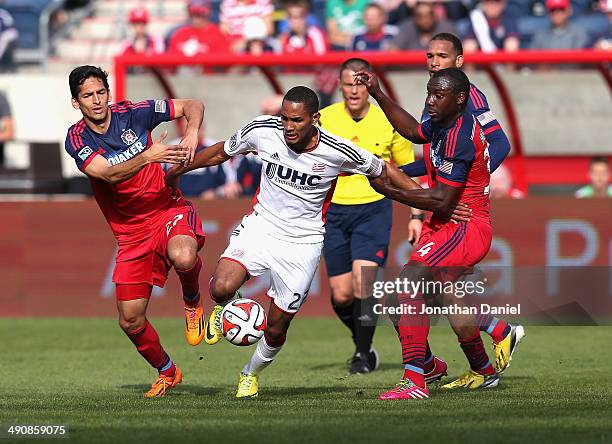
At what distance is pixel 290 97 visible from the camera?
8695 millimetres

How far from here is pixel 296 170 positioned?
8992 millimetres

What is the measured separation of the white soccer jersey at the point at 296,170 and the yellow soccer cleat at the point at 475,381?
5.51 ft

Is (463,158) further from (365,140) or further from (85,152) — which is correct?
(85,152)

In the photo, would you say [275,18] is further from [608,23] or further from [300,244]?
[300,244]

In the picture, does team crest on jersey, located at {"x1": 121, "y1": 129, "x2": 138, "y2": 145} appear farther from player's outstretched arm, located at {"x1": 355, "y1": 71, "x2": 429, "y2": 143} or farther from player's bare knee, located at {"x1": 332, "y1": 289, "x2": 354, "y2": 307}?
player's bare knee, located at {"x1": 332, "y1": 289, "x2": 354, "y2": 307}

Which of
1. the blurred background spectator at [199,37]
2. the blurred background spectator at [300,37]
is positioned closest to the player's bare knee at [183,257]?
the blurred background spectator at [300,37]

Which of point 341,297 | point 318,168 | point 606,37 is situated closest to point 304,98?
point 318,168

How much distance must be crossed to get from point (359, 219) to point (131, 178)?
269cm

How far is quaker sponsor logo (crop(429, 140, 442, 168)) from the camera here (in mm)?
8906

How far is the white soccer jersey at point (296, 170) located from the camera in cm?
898

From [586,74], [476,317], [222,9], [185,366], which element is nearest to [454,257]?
[476,317]

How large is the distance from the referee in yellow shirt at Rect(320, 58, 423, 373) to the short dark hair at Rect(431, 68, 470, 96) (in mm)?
2287

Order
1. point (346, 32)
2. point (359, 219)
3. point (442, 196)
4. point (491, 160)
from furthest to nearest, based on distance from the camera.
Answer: point (346, 32) < point (359, 219) < point (491, 160) < point (442, 196)

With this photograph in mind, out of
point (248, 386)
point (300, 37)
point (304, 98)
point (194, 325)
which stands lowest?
point (248, 386)
